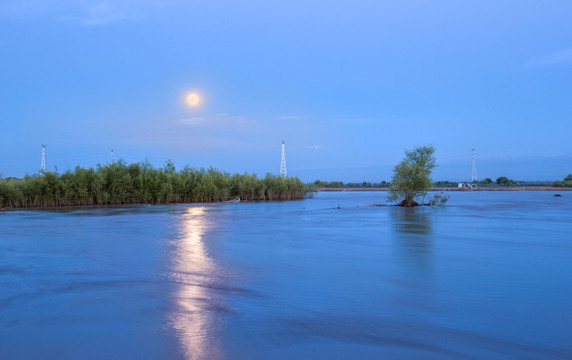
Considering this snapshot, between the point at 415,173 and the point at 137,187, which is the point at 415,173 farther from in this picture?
the point at 137,187

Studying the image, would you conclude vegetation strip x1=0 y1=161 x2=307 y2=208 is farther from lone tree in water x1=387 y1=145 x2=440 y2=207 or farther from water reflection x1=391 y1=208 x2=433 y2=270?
water reflection x1=391 y1=208 x2=433 y2=270

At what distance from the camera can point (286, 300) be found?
19.9 feet

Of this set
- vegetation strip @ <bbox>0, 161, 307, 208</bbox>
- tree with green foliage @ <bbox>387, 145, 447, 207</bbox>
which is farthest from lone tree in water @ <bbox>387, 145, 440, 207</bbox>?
vegetation strip @ <bbox>0, 161, 307, 208</bbox>

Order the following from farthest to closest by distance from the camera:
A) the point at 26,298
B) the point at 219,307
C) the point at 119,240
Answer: the point at 119,240 → the point at 26,298 → the point at 219,307

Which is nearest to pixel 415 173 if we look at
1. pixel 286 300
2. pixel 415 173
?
pixel 415 173

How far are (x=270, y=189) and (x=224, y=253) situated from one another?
33.6 m

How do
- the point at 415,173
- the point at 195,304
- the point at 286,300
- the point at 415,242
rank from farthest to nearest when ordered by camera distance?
the point at 415,173
the point at 415,242
the point at 286,300
the point at 195,304

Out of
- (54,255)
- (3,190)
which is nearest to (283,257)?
(54,255)

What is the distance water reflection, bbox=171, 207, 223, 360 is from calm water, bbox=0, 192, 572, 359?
0.9 inches

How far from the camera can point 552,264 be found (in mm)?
8781

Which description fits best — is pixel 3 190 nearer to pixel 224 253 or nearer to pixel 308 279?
pixel 224 253

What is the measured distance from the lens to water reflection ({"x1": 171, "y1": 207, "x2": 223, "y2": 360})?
14.0ft

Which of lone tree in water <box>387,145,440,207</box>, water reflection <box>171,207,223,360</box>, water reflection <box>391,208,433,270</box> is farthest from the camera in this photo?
lone tree in water <box>387,145,440,207</box>

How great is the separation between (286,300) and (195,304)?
4.41ft
